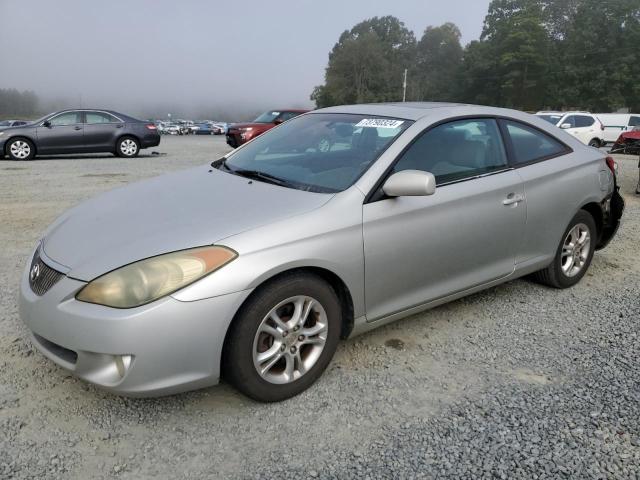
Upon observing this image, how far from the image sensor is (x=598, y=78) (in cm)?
5416

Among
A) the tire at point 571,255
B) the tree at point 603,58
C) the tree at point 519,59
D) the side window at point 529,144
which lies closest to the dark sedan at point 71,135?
the side window at point 529,144

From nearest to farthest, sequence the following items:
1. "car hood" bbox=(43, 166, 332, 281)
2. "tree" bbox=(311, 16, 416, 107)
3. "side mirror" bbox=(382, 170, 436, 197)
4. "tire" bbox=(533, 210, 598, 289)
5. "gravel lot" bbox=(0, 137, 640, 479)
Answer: "gravel lot" bbox=(0, 137, 640, 479) → "car hood" bbox=(43, 166, 332, 281) → "side mirror" bbox=(382, 170, 436, 197) → "tire" bbox=(533, 210, 598, 289) → "tree" bbox=(311, 16, 416, 107)

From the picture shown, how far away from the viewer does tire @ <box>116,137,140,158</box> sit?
14.3m

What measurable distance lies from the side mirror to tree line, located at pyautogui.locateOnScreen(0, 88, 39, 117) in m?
137

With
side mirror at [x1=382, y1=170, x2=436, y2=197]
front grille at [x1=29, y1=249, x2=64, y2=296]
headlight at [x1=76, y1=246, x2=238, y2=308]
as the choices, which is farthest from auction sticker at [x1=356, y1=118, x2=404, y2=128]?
front grille at [x1=29, y1=249, x2=64, y2=296]

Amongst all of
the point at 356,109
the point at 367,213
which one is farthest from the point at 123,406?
the point at 356,109

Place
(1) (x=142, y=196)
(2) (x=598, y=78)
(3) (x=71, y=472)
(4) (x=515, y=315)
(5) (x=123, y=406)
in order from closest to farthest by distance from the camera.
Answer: (3) (x=71, y=472) → (5) (x=123, y=406) → (1) (x=142, y=196) → (4) (x=515, y=315) → (2) (x=598, y=78)

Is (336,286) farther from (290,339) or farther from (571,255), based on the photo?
(571,255)

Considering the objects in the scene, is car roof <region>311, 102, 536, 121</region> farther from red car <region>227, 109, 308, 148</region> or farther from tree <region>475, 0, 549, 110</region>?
tree <region>475, 0, 549, 110</region>

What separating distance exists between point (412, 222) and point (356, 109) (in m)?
1.20

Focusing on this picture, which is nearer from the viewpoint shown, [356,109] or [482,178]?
[482,178]

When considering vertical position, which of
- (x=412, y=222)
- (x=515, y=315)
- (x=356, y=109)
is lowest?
(x=515, y=315)

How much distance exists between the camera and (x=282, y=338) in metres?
2.64

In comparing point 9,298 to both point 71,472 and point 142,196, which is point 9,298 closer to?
point 142,196
